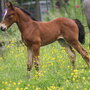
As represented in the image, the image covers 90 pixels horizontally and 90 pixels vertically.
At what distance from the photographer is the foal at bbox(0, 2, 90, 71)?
880cm

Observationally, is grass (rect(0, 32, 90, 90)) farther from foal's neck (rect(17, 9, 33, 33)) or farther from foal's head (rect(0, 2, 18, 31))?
foal's head (rect(0, 2, 18, 31))

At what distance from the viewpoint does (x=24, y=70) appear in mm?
9352

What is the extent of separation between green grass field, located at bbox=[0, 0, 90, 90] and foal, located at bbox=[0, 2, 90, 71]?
286 millimetres

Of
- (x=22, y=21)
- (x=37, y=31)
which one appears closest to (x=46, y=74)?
(x=37, y=31)

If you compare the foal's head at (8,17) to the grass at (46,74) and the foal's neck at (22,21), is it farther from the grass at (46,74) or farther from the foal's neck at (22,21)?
the grass at (46,74)

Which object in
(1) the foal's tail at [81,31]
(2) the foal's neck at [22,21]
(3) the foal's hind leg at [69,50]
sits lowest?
(3) the foal's hind leg at [69,50]

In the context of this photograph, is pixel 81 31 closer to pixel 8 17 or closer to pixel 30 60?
pixel 30 60

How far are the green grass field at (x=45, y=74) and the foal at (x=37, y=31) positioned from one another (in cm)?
29

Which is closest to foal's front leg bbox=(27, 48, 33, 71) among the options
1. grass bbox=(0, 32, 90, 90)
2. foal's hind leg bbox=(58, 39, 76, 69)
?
grass bbox=(0, 32, 90, 90)

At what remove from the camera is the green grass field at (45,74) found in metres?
7.55

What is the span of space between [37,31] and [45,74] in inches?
45.7

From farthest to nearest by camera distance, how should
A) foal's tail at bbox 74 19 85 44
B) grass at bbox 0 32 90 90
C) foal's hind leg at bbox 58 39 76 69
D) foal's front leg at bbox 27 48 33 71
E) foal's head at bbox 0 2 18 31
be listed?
foal's tail at bbox 74 19 85 44 < foal's hind leg at bbox 58 39 76 69 < foal's front leg at bbox 27 48 33 71 < foal's head at bbox 0 2 18 31 < grass at bbox 0 32 90 90

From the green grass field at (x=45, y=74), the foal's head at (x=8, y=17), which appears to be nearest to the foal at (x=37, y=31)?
the foal's head at (x=8, y=17)

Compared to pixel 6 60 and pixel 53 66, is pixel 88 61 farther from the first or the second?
pixel 6 60
